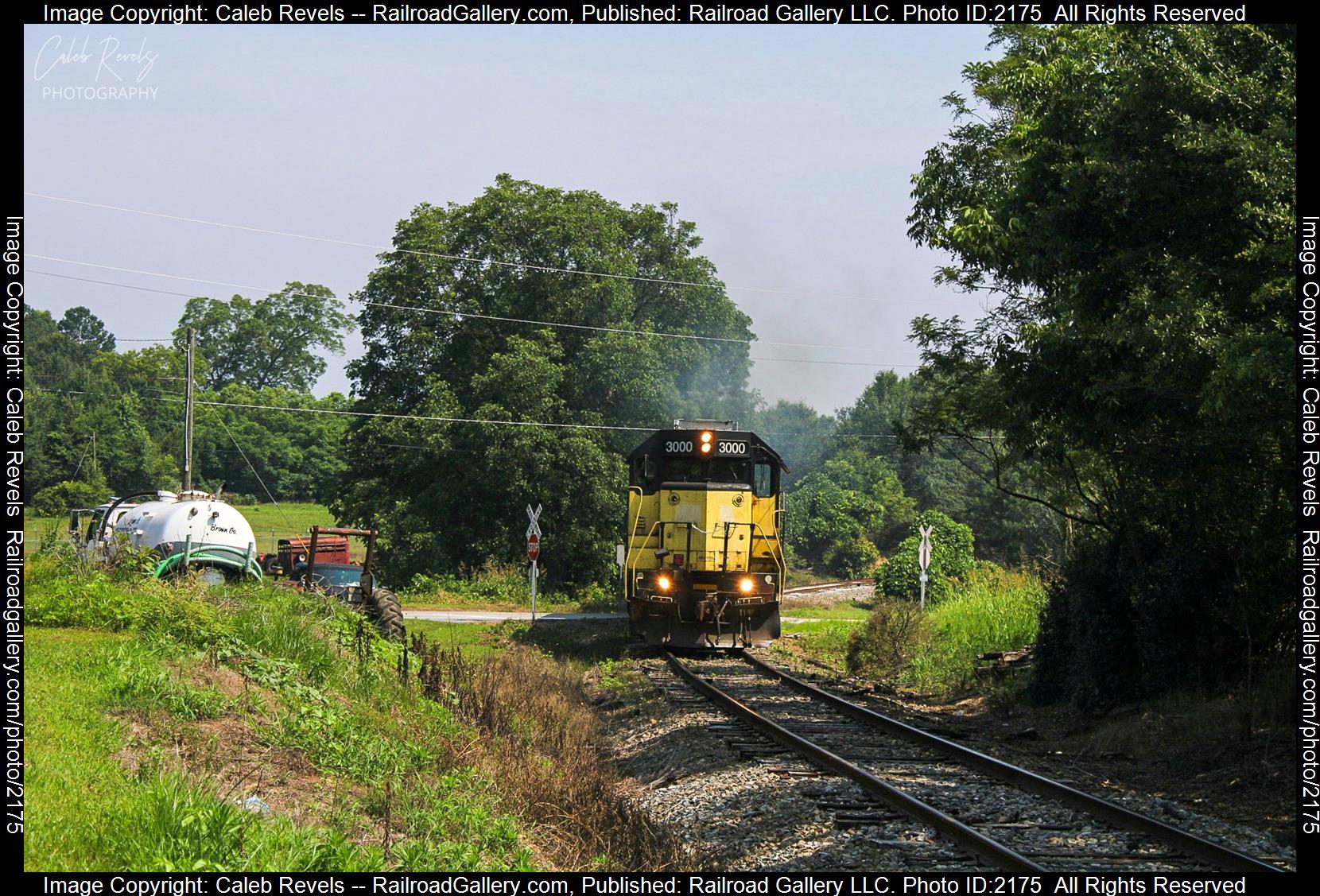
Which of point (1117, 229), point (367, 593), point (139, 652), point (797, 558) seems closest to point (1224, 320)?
point (1117, 229)

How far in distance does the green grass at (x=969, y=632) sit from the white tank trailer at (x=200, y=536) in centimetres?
1180

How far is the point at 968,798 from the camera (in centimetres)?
1012

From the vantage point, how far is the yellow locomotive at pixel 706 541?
2108 cm

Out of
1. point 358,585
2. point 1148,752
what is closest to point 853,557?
point 358,585

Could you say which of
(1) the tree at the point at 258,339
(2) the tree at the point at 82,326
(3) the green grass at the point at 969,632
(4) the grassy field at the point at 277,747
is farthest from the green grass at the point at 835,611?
(2) the tree at the point at 82,326

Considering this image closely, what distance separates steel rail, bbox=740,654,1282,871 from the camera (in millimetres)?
7891

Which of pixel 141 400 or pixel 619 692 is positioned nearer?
pixel 619 692

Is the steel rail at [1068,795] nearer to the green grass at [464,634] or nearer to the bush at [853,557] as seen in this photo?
the green grass at [464,634]

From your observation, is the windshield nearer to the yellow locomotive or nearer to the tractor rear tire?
the tractor rear tire

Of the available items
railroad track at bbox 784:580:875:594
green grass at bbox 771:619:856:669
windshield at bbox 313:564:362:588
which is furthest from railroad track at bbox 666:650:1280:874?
railroad track at bbox 784:580:875:594

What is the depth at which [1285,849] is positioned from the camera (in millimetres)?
8242

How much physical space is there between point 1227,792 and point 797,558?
5232 centimetres

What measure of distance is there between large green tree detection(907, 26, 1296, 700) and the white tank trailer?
12.2m

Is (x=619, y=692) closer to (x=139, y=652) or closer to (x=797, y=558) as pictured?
(x=139, y=652)
